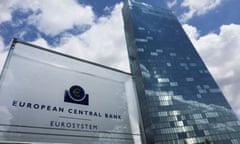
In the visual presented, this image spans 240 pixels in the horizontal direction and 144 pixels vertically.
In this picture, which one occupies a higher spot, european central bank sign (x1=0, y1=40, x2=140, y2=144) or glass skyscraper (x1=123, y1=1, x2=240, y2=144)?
glass skyscraper (x1=123, y1=1, x2=240, y2=144)

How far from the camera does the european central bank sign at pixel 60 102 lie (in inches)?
104

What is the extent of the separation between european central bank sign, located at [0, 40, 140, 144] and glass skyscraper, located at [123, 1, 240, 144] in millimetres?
28316

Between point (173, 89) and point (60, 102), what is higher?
point (173, 89)

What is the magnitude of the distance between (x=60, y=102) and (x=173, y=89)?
4218 centimetres

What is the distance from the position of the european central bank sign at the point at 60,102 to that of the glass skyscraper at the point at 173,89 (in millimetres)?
28316

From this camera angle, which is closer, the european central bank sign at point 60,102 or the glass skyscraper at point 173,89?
the european central bank sign at point 60,102

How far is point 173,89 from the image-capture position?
42.1 metres

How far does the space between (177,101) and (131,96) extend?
128 feet

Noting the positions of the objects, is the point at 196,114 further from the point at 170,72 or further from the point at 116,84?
the point at 116,84

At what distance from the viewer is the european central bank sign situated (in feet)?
8.65

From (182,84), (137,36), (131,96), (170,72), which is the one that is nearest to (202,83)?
(182,84)

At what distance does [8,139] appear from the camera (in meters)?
2.35

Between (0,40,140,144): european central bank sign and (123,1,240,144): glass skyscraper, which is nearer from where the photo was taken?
(0,40,140,144): european central bank sign

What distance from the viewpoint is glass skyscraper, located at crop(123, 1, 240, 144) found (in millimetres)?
35812
